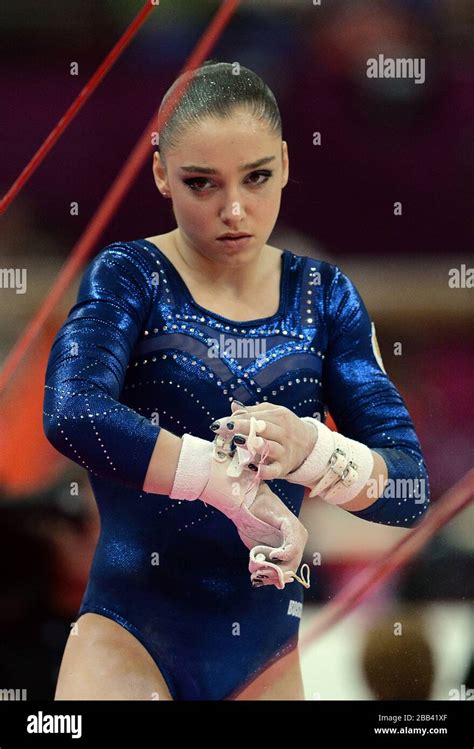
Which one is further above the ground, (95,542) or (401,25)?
(401,25)

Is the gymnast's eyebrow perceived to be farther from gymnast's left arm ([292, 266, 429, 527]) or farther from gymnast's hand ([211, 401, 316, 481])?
gymnast's hand ([211, 401, 316, 481])

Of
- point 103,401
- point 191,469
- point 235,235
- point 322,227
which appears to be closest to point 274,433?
point 191,469

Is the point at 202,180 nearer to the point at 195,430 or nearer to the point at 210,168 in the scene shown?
the point at 210,168

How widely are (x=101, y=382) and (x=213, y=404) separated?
23 cm

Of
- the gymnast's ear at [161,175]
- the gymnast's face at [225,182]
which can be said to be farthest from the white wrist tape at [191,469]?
the gymnast's ear at [161,175]

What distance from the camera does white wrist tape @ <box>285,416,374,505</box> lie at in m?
1.78

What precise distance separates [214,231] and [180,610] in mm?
659

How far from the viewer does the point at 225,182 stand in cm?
185

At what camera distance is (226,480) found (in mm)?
1696

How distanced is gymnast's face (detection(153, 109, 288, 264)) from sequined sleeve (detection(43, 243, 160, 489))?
15 centimetres

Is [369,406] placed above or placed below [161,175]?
below

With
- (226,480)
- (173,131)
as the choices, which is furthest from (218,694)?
(173,131)

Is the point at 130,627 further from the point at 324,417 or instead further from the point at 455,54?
the point at 455,54

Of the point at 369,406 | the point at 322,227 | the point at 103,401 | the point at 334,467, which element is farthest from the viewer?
the point at 322,227
